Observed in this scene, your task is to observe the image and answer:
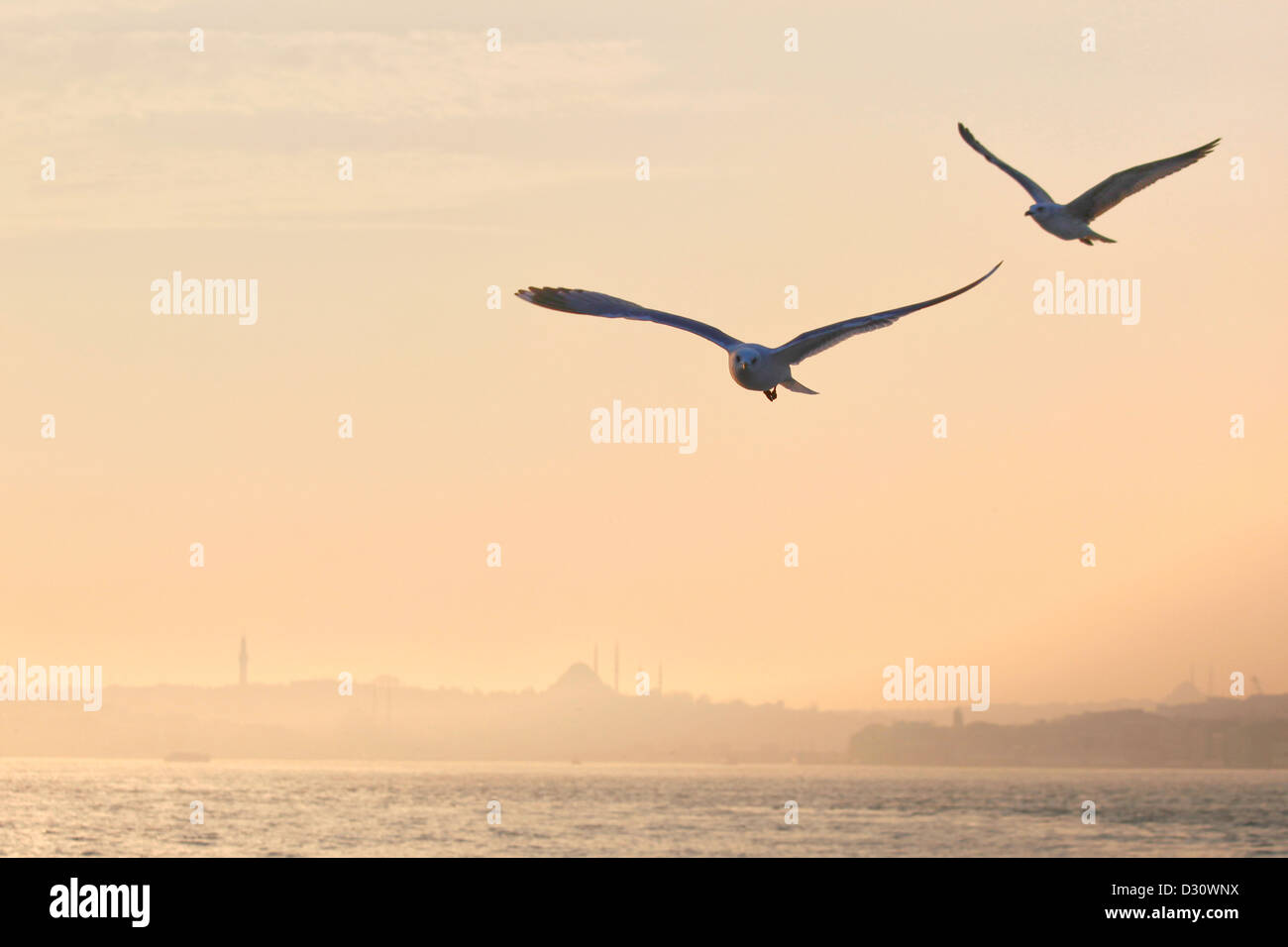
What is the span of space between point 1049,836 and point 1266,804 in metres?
83.4

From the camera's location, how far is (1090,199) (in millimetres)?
22328

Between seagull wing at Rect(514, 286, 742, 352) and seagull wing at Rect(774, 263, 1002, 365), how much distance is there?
3.05 feet

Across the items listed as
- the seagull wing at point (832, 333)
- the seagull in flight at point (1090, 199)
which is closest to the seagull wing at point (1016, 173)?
the seagull in flight at point (1090, 199)

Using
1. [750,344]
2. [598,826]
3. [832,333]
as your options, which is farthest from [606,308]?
[598,826]

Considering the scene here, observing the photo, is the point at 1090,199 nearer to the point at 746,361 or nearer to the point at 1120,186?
the point at 1120,186

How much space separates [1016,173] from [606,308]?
7613mm

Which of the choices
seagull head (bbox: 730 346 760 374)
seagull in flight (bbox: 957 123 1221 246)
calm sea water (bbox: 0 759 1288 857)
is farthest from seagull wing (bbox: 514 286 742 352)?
calm sea water (bbox: 0 759 1288 857)

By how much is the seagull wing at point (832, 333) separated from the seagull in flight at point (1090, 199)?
5419mm

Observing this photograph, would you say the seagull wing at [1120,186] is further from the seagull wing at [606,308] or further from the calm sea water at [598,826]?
the calm sea water at [598,826]

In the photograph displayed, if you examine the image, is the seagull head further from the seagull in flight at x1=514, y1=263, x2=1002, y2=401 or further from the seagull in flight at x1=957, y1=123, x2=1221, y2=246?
the seagull in flight at x1=957, y1=123, x2=1221, y2=246
